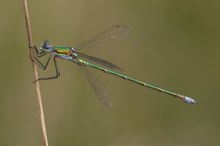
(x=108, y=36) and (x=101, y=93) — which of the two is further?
(x=108, y=36)

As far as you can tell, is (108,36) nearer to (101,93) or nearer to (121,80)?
(101,93)

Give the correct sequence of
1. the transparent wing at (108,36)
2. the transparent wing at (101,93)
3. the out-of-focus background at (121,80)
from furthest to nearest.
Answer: the out-of-focus background at (121,80) < the transparent wing at (108,36) < the transparent wing at (101,93)

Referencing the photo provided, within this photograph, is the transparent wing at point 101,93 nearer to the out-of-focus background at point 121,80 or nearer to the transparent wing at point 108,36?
the transparent wing at point 108,36

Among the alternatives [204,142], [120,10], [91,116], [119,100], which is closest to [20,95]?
[91,116]

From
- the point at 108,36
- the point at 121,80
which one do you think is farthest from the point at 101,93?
the point at 121,80

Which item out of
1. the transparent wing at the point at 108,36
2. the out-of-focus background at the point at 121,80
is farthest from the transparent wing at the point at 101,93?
the out-of-focus background at the point at 121,80

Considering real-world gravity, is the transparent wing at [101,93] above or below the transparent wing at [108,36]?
below

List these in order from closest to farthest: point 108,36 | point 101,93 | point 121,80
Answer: point 101,93 < point 108,36 < point 121,80

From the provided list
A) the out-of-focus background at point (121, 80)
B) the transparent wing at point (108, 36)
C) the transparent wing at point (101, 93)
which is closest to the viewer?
the transparent wing at point (101, 93)
